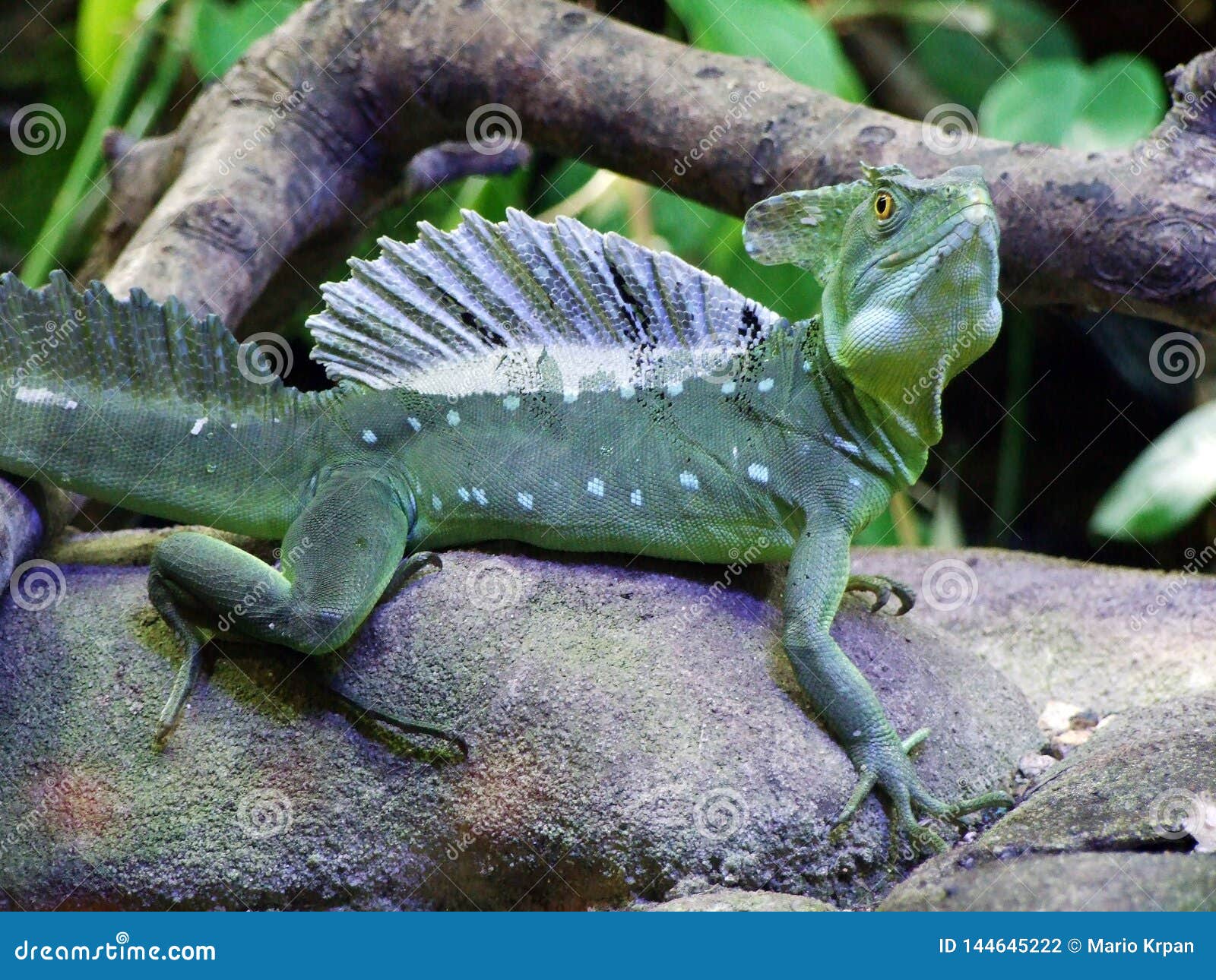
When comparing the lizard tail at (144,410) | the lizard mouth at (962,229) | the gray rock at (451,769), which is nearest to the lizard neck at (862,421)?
the lizard mouth at (962,229)

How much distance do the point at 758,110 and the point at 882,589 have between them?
6.04 feet

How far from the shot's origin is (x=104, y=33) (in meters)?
5.30

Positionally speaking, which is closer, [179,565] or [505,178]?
[179,565]

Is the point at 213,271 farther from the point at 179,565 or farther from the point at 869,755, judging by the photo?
the point at 869,755

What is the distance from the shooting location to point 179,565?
116 inches

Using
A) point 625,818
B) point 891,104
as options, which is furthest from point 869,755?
point 891,104

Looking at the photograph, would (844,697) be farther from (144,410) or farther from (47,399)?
(47,399)

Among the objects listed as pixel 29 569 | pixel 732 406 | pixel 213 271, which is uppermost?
pixel 732 406

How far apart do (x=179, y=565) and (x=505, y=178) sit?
3.22 m

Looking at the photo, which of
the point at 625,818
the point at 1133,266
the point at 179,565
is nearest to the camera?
the point at 625,818

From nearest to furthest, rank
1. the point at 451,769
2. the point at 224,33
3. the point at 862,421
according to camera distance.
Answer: the point at 451,769
the point at 862,421
the point at 224,33

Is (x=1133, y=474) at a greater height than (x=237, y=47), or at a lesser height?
greater

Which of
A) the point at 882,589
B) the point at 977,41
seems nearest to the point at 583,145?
the point at 882,589

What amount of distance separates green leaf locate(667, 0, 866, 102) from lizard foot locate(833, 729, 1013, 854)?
10.3 feet
